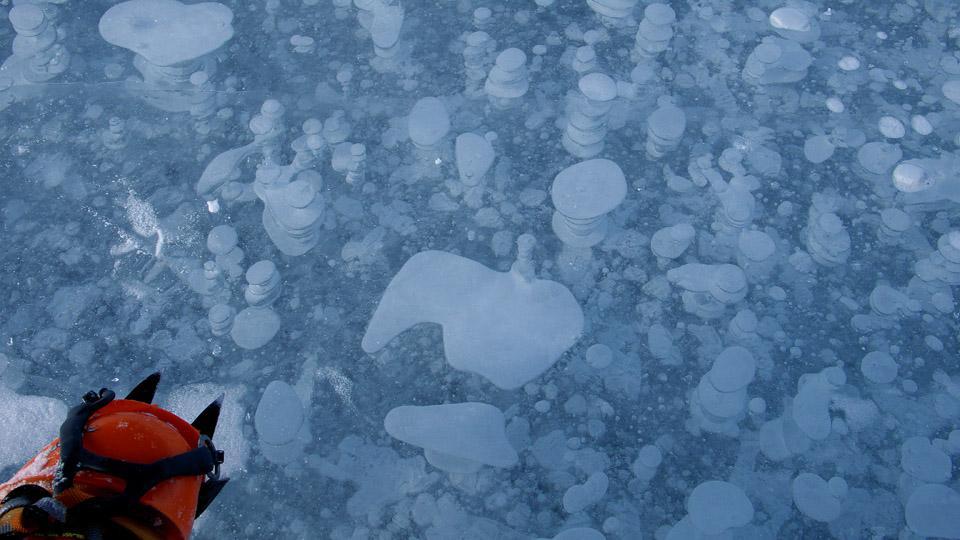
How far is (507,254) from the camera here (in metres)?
2.57

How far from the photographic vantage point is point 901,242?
263cm

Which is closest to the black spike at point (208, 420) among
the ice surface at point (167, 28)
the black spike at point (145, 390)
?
the black spike at point (145, 390)

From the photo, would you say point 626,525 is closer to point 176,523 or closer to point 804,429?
point 804,429

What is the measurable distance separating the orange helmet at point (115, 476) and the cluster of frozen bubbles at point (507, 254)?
67 centimetres

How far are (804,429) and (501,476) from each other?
3.33ft

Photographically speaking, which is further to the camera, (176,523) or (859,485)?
(859,485)

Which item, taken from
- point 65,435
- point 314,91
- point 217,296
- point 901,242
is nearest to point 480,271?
point 217,296

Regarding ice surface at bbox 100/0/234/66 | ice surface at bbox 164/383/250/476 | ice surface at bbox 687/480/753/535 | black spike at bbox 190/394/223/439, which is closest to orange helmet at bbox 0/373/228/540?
black spike at bbox 190/394/223/439

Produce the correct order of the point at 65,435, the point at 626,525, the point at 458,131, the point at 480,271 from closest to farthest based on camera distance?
1. the point at 65,435
2. the point at 626,525
3. the point at 480,271
4. the point at 458,131

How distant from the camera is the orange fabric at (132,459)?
1.41m

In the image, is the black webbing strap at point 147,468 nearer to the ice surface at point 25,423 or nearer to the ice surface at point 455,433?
the ice surface at point 455,433

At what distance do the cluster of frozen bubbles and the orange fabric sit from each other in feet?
2.16

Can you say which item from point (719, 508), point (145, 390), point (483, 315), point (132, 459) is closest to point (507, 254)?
point (483, 315)

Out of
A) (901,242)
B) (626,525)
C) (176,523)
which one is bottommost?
(626,525)
